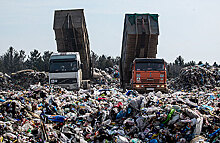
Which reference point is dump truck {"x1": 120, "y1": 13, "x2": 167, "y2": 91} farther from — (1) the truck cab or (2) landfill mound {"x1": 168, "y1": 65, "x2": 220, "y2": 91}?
(2) landfill mound {"x1": 168, "y1": 65, "x2": 220, "y2": 91}

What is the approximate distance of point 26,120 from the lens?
285 inches

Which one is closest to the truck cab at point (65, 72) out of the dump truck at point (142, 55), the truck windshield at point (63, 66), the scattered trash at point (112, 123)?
the truck windshield at point (63, 66)

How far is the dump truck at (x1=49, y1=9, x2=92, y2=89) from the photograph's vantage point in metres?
15.3

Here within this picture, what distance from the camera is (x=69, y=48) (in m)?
17.4

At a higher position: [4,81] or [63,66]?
[63,66]

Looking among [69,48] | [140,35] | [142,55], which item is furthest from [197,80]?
[69,48]

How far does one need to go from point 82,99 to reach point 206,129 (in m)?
4.96

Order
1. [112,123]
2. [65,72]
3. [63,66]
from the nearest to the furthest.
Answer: [112,123], [65,72], [63,66]

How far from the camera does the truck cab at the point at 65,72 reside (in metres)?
15.3

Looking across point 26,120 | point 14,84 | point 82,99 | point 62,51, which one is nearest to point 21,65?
point 14,84

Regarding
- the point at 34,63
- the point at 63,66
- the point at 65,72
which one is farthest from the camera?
the point at 34,63

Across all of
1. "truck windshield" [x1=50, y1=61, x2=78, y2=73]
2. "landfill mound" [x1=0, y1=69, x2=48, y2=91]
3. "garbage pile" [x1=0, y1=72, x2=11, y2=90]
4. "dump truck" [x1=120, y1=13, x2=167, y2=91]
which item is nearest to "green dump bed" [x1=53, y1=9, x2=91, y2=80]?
"truck windshield" [x1=50, y1=61, x2=78, y2=73]

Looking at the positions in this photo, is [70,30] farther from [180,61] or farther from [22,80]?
[180,61]

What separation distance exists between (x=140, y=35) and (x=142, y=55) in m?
1.41
